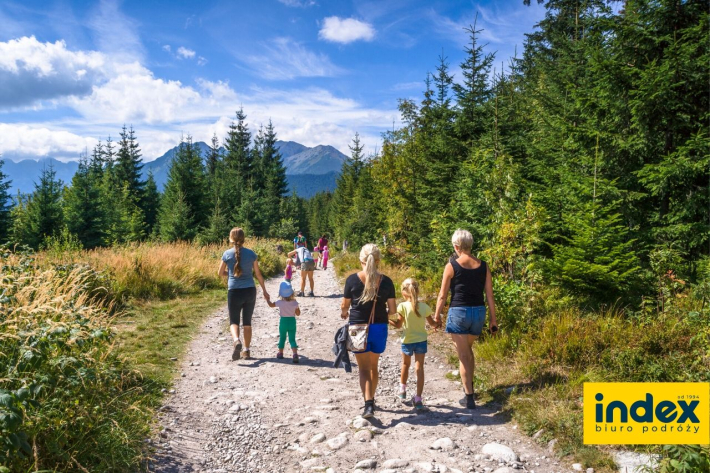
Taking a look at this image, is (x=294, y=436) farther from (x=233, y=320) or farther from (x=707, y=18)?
(x=707, y=18)

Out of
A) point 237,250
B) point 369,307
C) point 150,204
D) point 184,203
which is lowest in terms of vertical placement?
point 369,307

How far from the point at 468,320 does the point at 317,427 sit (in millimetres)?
2223

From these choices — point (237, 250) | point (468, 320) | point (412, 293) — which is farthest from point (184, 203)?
point (468, 320)

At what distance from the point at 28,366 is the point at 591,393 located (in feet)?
18.2

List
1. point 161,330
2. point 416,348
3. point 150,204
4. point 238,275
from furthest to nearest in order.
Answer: point 150,204 < point 161,330 < point 238,275 < point 416,348

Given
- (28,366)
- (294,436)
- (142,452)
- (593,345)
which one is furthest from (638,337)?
(28,366)

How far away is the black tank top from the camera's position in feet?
17.0

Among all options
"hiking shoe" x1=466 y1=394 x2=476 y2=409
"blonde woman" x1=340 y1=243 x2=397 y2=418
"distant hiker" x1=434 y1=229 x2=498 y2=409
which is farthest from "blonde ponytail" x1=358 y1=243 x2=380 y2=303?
"hiking shoe" x1=466 y1=394 x2=476 y2=409

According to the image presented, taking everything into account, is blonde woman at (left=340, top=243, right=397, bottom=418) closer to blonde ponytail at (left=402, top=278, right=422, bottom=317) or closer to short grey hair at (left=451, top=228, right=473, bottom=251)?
blonde ponytail at (left=402, top=278, right=422, bottom=317)

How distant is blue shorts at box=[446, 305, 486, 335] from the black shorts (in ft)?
11.8

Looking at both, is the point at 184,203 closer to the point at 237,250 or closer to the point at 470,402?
the point at 237,250

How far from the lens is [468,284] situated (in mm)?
5184

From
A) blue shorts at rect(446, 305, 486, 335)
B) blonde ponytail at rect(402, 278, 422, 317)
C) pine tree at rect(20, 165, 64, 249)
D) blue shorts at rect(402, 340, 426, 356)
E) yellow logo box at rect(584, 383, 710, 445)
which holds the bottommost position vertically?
yellow logo box at rect(584, 383, 710, 445)

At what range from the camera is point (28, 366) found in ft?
11.9
